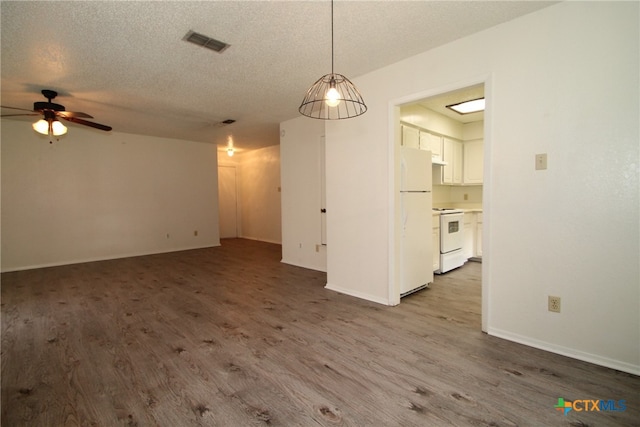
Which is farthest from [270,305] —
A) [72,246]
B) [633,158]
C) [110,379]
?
[72,246]

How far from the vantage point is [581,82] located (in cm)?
209

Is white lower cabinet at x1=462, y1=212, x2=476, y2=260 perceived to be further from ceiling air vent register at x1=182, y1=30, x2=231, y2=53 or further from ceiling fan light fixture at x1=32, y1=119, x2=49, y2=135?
ceiling fan light fixture at x1=32, y1=119, x2=49, y2=135

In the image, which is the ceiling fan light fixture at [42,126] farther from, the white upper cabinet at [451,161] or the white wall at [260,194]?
the white upper cabinet at [451,161]

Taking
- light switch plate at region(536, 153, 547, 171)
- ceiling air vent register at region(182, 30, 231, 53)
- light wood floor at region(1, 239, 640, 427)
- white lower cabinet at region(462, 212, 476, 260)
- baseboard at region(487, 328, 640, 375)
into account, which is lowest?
light wood floor at region(1, 239, 640, 427)

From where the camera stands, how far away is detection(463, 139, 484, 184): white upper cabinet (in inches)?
218

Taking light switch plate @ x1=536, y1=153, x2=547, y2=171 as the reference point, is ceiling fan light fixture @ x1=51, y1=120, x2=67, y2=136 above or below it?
above

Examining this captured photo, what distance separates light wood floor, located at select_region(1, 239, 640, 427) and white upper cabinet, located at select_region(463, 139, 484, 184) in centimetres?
269

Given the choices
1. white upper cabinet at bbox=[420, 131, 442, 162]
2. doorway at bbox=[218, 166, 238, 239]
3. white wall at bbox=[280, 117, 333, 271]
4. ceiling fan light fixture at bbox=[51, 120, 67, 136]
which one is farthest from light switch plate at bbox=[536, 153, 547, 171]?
doorway at bbox=[218, 166, 238, 239]

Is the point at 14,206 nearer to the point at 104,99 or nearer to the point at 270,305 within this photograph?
the point at 104,99

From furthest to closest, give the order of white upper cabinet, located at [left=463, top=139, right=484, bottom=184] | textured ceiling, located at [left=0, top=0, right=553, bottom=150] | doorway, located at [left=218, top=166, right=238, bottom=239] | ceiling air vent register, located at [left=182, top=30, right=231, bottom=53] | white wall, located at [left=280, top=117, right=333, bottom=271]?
1. doorway, located at [left=218, top=166, right=238, bottom=239]
2. white upper cabinet, located at [left=463, top=139, right=484, bottom=184]
3. white wall, located at [left=280, top=117, right=333, bottom=271]
4. ceiling air vent register, located at [left=182, top=30, right=231, bottom=53]
5. textured ceiling, located at [left=0, top=0, right=553, bottom=150]

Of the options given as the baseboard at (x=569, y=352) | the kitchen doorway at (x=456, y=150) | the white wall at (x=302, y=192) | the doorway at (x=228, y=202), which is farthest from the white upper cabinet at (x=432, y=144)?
the doorway at (x=228, y=202)

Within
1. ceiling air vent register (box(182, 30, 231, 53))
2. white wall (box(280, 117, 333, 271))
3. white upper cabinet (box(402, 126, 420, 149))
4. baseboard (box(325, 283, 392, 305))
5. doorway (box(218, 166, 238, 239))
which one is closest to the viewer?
ceiling air vent register (box(182, 30, 231, 53))

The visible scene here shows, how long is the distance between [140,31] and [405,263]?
3.36 metres

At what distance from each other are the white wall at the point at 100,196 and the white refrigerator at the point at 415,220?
5.57 meters
